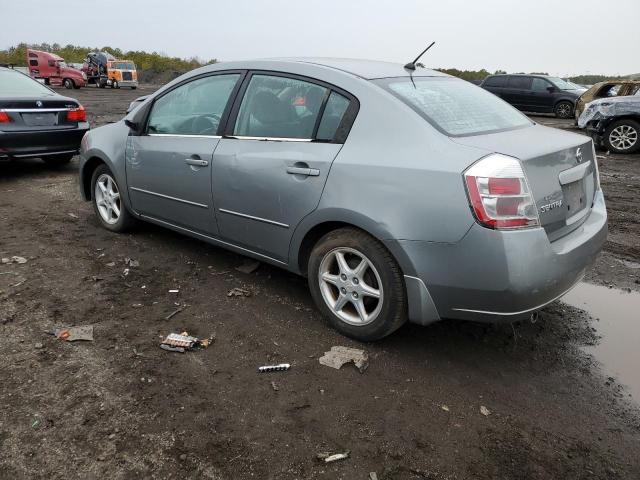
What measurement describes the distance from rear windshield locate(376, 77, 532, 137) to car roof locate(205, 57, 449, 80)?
10 cm

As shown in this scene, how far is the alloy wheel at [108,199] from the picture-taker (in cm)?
509

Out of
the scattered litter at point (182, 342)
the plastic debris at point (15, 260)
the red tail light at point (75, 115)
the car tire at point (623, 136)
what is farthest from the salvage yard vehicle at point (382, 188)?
the car tire at point (623, 136)

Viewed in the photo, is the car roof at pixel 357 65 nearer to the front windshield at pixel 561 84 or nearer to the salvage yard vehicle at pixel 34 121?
the salvage yard vehicle at pixel 34 121

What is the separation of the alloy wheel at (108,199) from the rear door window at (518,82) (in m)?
18.8

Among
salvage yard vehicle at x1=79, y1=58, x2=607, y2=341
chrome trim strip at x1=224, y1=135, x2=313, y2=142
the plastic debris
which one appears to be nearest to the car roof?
salvage yard vehicle at x1=79, y1=58, x2=607, y2=341

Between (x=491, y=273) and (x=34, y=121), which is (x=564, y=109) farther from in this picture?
(x=491, y=273)

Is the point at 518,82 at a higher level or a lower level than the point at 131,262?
higher

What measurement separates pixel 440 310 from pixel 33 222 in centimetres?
465

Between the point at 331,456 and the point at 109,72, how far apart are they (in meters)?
37.1

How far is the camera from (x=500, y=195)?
2611 millimetres

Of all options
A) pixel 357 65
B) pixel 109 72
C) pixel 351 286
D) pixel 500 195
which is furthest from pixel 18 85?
pixel 109 72

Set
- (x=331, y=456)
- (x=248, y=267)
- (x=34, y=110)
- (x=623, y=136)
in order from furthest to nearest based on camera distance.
→ (x=623, y=136) < (x=34, y=110) < (x=248, y=267) < (x=331, y=456)

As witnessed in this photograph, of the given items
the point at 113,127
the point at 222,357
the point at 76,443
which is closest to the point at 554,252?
the point at 222,357

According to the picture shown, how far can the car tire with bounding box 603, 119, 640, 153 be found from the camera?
10.9m
